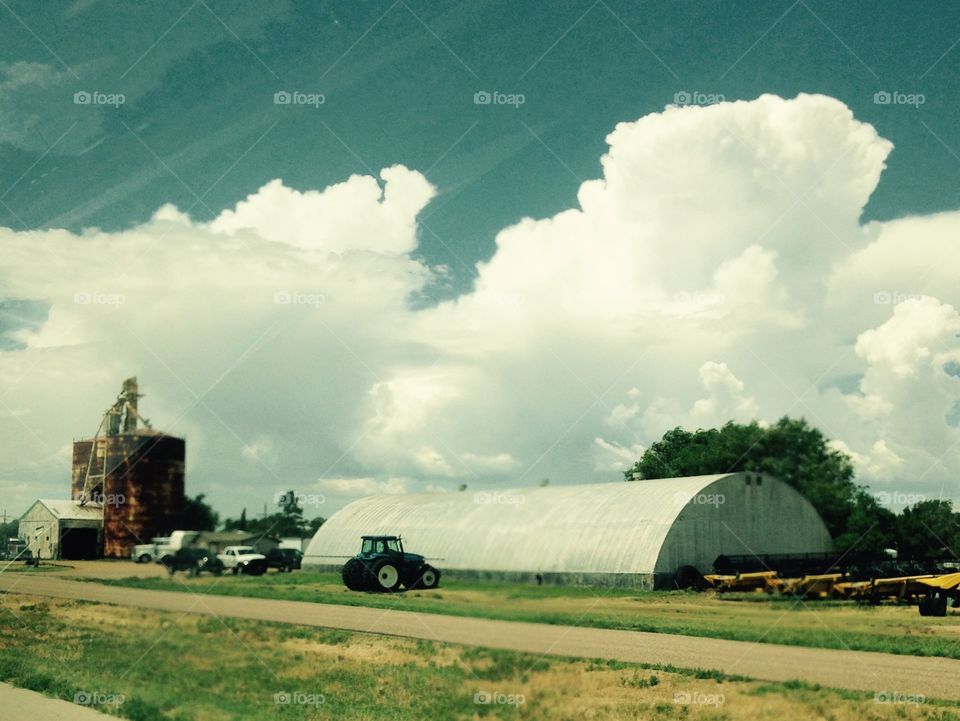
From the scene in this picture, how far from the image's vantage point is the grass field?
23.7 meters

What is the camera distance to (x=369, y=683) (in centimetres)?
1730

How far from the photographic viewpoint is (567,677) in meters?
17.2

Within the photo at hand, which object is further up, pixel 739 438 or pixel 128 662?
pixel 739 438

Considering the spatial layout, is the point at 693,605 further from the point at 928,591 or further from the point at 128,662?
the point at 128,662

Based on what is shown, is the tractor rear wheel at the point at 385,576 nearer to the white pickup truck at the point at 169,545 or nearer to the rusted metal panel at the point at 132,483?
the rusted metal panel at the point at 132,483

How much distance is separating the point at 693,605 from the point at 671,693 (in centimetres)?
1898

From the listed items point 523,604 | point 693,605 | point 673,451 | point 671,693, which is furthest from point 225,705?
point 673,451

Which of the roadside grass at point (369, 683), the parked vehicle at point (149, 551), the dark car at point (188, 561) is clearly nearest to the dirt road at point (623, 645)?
the roadside grass at point (369, 683)

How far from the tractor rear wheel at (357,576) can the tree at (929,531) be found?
23154 mm

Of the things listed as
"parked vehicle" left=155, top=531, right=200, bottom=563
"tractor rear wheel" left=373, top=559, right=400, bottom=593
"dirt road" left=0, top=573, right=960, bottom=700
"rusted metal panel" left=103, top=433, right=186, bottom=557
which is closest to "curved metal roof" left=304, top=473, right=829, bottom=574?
"tractor rear wheel" left=373, top=559, right=400, bottom=593

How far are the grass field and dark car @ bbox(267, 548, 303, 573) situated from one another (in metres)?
17.8

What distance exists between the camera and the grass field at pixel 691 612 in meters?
23.7

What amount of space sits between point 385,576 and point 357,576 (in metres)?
1.30

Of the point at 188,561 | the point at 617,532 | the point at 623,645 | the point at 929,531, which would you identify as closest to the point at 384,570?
the point at 617,532
